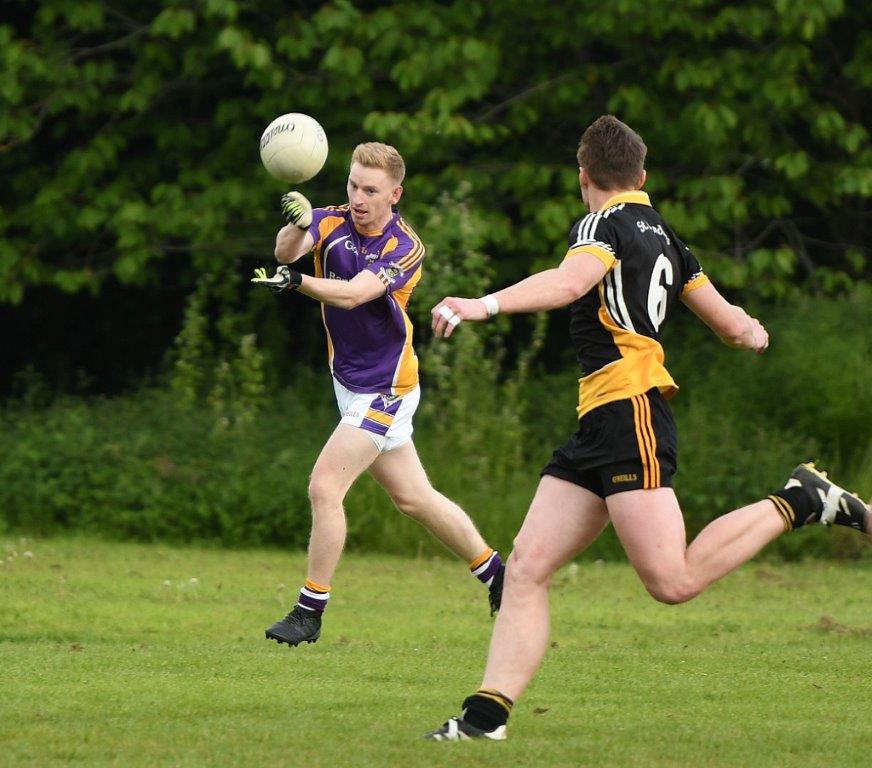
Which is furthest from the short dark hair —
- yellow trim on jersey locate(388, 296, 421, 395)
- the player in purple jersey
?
yellow trim on jersey locate(388, 296, 421, 395)

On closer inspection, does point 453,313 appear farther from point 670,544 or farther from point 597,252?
point 670,544

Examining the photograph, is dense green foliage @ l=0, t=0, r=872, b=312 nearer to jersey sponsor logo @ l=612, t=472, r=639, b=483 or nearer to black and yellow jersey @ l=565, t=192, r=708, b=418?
black and yellow jersey @ l=565, t=192, r=708, b=418

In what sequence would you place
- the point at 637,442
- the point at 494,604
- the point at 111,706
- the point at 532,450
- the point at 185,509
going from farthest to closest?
the point at 532,450 → the point at 185,509 → the point at 494,604 → the point at 111,706 → the point at 637,442

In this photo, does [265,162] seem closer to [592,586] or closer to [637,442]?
[637,442]

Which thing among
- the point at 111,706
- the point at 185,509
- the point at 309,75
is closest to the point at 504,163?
the point at 309,75

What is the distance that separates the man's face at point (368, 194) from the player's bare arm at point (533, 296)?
265 centimetres

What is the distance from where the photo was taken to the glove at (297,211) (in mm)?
7590

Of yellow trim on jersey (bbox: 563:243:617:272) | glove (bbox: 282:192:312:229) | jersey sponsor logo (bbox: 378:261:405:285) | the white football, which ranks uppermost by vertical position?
the white football

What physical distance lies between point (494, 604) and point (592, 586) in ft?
9.25

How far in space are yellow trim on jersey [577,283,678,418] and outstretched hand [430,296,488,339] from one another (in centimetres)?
72

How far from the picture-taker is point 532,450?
46.5 ft

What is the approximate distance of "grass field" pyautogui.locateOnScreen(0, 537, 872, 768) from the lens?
5625mm

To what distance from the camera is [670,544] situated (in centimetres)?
550

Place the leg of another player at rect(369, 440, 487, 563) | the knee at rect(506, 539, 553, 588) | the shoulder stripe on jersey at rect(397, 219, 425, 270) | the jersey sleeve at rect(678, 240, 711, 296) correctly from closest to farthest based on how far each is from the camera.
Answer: the knee at rect(506, 539, 553, 588) < the jersey sleeve at rect(678, 240, 711, 296) < the shoulder stripe on jersey at rect(397, 219, 425, 270) < the leg of another player at rect(369, 440, 487, 563)
